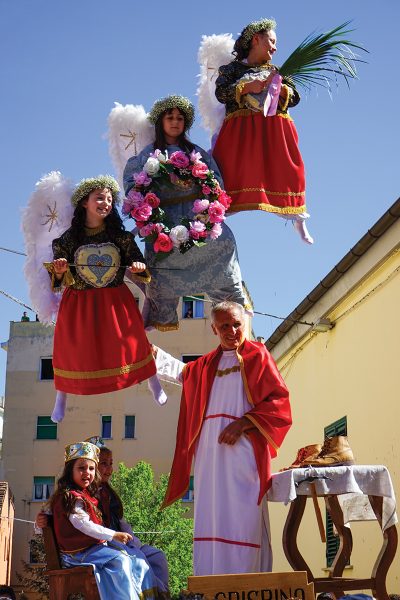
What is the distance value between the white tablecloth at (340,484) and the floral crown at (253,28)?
357 cm

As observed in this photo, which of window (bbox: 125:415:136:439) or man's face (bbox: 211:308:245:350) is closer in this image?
man's face (bbox: 211:308:245:350)

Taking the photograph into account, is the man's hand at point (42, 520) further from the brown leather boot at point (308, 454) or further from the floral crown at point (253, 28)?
the floral crown at point (253, 28)

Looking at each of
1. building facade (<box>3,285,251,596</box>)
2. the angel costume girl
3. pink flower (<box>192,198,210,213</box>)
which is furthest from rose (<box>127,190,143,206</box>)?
building facade (<box>3,285,251,596</box>)

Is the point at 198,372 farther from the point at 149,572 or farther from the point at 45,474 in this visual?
the point at 45,474

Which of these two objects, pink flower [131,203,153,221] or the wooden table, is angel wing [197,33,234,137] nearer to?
pink flower [131,203,153,221]

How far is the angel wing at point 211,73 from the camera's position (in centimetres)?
868

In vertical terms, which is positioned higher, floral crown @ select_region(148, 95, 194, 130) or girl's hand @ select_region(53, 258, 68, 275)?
floral crown @ select_region(148, 95, 194, 130)

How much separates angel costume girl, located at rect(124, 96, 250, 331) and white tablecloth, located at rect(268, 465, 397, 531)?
1.63 meters

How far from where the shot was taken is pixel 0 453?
35.2 m

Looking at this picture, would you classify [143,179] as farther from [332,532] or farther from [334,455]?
[332,532]

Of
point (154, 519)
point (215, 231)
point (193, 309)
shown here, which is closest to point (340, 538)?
point (215, 231)

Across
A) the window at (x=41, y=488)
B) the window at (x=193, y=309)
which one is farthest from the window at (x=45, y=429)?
the window at (x=193, y=309)

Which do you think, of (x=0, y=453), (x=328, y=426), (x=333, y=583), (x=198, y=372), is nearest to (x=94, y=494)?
(x=198, y=372)

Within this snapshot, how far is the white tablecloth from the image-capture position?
7.27 meters
